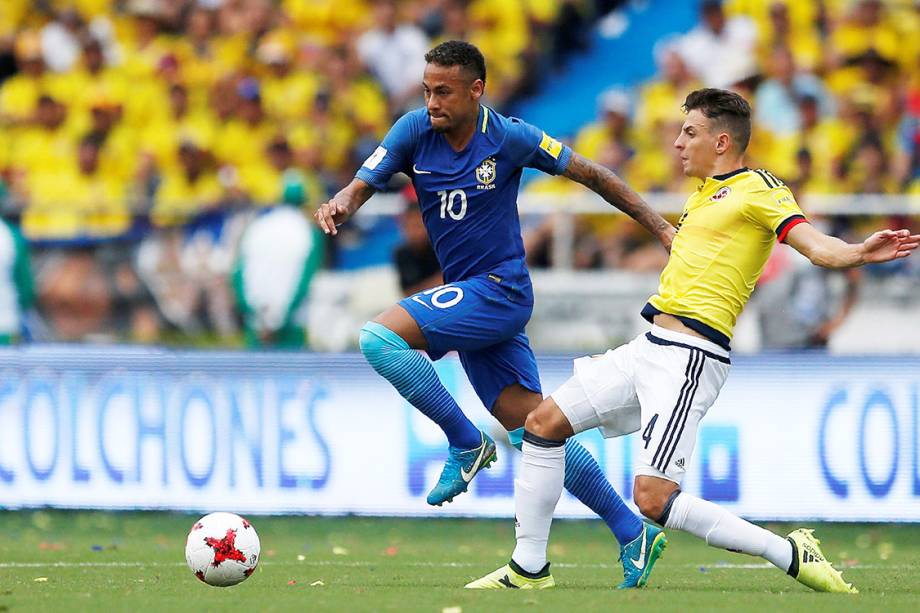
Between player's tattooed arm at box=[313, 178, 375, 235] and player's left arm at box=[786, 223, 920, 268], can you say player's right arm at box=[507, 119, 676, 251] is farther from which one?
player's left arm at box=[786, 223, 920, 268]

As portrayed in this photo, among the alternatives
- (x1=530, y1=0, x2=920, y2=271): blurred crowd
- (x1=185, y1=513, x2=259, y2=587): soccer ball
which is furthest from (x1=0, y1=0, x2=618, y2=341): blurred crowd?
(x1=185, y1=513, x2=259, y2=587): soccer ball

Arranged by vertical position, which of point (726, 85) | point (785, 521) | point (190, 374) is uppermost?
point (726, 85)

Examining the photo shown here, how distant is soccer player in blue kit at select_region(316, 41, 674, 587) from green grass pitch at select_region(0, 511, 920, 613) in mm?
653

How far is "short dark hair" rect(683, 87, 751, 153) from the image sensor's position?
714 centimetres

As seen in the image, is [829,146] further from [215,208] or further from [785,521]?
[215,208]

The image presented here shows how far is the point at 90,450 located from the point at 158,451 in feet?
1.65

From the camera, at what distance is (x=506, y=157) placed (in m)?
7.85

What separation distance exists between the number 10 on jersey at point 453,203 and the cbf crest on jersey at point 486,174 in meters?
0.10

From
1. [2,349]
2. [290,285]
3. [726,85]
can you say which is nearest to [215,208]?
[290,285]

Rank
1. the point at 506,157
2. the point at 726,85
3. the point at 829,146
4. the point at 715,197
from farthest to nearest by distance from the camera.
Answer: the point at 726,85 → the point at 829,146 → the point at 506,157 → the point at 715,197

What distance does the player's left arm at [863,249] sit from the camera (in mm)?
6402

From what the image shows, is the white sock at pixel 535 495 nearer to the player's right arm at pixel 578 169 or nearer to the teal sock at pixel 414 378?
the teal sock at pixel 414 378

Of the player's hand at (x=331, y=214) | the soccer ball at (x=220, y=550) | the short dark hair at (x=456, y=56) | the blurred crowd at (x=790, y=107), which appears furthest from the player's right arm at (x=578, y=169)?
the blurred crowd at (x=790, y=107)

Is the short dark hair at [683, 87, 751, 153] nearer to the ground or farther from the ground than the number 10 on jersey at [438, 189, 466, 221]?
farther from the ground
